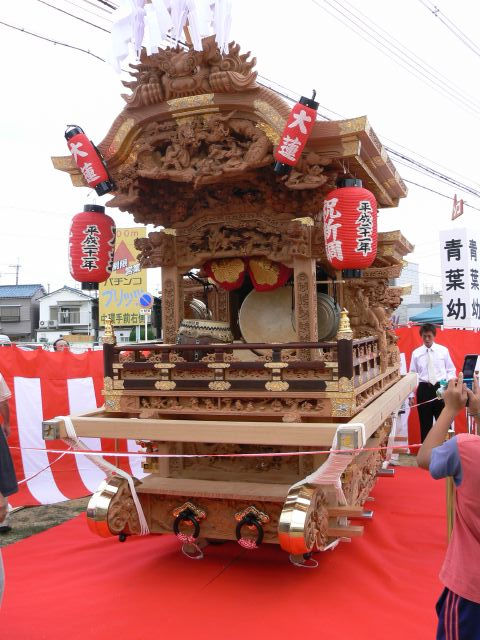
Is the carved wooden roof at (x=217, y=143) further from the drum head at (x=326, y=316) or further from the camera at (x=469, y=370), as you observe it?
the camera at (x=469, y=370)

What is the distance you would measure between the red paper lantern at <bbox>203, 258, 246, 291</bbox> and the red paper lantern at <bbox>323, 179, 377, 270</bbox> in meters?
1.16

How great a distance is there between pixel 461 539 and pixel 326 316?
366cm

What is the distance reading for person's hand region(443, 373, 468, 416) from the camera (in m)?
2.25

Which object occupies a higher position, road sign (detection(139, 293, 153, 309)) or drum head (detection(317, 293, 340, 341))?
road sign (detection(139, 293, 153, 309))

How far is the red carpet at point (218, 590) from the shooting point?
11.5ft

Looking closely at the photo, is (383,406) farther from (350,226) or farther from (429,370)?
(429,370)

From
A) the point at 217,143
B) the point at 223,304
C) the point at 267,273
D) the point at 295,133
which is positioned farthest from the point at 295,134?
the point at 223,304

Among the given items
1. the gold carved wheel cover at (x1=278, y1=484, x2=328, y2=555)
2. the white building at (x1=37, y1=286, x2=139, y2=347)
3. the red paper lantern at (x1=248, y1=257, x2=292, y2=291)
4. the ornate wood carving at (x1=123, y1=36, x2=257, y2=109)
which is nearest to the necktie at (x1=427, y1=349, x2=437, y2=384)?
the red paper lantern at (x1=248, y1=257, x2=292, y2=291)

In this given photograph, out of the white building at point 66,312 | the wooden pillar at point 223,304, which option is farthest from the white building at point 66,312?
the wooden pillar at point 223,304

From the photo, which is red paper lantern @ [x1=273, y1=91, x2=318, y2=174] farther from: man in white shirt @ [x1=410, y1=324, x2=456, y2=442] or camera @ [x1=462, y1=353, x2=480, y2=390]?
man in white shirt @ [x1=410, y1=324, x2=456, y2=442]

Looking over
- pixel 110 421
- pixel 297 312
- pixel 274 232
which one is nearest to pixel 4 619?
pixel 110 421

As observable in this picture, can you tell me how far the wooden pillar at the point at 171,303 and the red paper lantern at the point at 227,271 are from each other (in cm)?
36

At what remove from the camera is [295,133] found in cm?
415

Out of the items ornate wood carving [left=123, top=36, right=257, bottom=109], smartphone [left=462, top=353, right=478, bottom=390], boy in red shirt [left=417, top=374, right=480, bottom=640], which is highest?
ornate wood carving [left=123, top=36, right=257, bottom=109]
